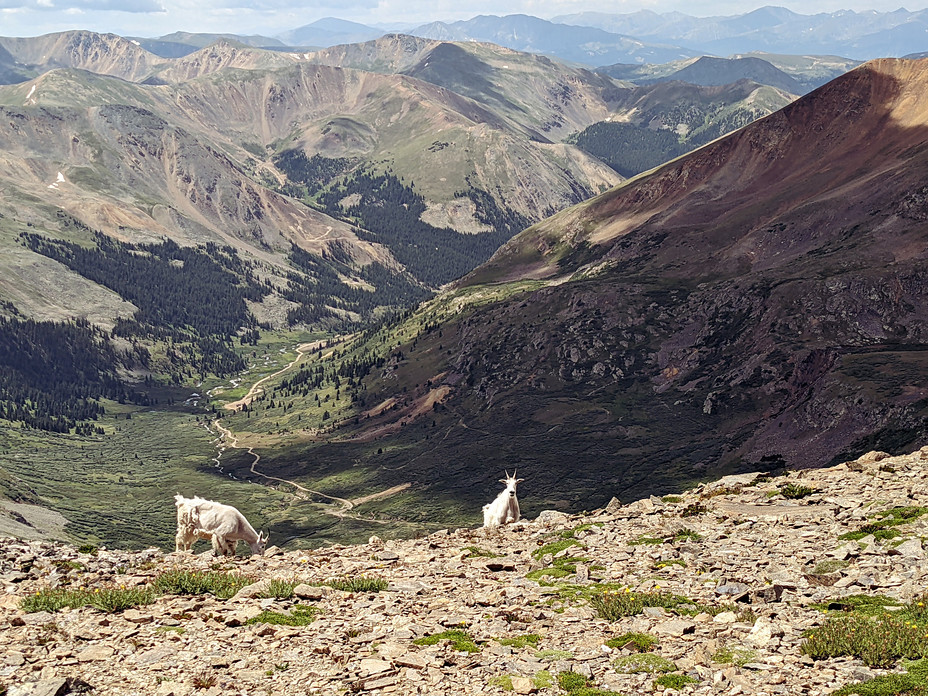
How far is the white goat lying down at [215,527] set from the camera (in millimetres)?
48062

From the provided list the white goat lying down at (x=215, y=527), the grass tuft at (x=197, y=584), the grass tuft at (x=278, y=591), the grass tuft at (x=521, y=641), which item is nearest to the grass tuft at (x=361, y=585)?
the grass tuft at (x=278, y=591)

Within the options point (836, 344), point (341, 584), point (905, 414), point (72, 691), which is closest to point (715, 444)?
point (836, 344)

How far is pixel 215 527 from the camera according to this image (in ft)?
158

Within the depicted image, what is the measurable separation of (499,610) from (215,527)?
2194cm

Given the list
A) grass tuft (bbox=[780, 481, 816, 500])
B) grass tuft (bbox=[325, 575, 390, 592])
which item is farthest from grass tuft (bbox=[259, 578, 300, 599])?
grass tuft (bbox=[780, 481, 816, 500])

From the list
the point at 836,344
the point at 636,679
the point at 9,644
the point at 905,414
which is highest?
the point at 836,344

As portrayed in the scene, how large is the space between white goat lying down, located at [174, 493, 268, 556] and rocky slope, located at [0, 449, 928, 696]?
7.57 feet

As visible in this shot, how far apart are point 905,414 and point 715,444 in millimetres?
52905

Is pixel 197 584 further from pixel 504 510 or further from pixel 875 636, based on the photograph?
pixel 504 510

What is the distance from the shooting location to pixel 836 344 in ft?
632

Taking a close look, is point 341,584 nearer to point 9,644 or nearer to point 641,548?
point 9,644

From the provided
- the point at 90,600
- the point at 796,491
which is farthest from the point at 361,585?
the point at 796,491

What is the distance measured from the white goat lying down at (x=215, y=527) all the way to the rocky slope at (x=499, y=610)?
231cm

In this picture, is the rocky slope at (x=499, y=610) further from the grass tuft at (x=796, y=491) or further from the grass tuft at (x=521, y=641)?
the grass tuft at (x=796, y=491)
